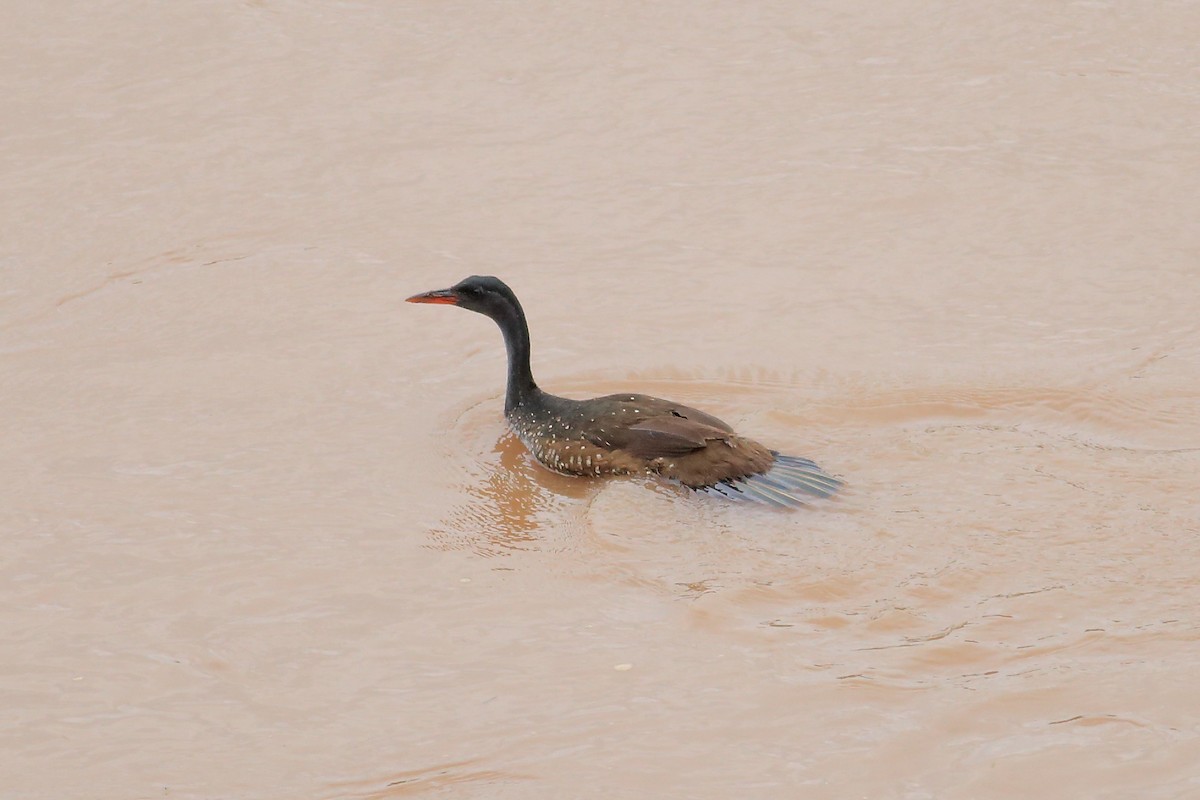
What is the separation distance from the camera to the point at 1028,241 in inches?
391

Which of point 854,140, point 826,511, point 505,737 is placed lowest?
point 505,737

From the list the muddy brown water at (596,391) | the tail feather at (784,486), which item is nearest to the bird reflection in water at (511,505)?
the muddy brown water at (596,391)

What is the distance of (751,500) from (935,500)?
88 cm

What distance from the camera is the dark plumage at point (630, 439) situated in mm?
7500

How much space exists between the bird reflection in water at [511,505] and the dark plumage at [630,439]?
0.38 ft

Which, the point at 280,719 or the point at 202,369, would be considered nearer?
the point at 280,719

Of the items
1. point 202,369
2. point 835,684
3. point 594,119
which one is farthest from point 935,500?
point 594,119

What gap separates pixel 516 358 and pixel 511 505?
38.8 inches

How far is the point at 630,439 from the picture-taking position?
780cm

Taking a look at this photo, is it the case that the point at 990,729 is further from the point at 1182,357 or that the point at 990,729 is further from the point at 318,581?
the point at 1182,357

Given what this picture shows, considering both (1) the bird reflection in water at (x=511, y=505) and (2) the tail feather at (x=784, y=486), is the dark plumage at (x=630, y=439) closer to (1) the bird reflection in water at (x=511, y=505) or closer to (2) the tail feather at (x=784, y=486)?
(2) the tail feather at (x=784, y=486)

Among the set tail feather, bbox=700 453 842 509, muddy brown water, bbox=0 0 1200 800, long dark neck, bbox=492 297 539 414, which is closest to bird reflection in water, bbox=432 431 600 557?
muddy brown water, bbox=0 0 1200 800

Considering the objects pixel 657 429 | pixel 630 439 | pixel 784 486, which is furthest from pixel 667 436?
pixel 784 486

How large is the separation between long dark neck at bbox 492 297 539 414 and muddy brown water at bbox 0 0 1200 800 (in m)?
0.27
